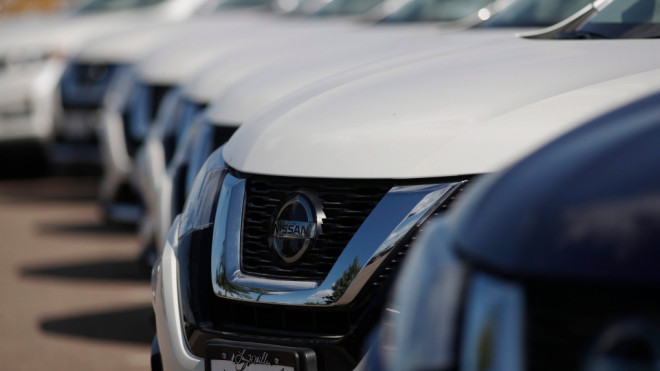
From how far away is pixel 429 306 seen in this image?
1979mm

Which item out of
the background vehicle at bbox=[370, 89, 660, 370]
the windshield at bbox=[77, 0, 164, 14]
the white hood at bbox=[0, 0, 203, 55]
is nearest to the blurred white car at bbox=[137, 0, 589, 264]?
the background vehicle at bbox=[370, 89, 660, 370]

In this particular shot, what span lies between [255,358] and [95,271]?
12.9ft

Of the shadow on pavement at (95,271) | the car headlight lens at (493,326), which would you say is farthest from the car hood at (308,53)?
the car headlight lens at (493,326)

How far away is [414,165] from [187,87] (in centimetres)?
301

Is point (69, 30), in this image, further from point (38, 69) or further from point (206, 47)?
point (206, 47)

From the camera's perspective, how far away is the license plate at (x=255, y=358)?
298cm

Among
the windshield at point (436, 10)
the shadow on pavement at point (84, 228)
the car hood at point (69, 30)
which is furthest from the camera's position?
the car hood at point (69, 30)

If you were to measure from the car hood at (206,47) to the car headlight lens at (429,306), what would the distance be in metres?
4.62

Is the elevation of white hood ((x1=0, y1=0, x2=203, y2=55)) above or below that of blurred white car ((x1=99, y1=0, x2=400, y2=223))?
above

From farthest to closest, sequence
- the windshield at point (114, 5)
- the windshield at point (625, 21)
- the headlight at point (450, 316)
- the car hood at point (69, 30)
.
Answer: the windshield at point (114, 5) → the car hood at point (69, 30) → the windshield at point (625, 21) → the headlight at point (450, 316)

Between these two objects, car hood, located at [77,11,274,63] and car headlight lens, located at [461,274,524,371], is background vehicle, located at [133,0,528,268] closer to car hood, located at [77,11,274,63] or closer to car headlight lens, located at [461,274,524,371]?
car headlight lens, located at [461,274,524,371]

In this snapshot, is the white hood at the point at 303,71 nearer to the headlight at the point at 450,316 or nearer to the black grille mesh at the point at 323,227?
the black grille mesh at the point at 323,227

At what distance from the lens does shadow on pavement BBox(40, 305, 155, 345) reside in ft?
17.6

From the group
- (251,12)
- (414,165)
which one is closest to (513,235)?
(414,165)
